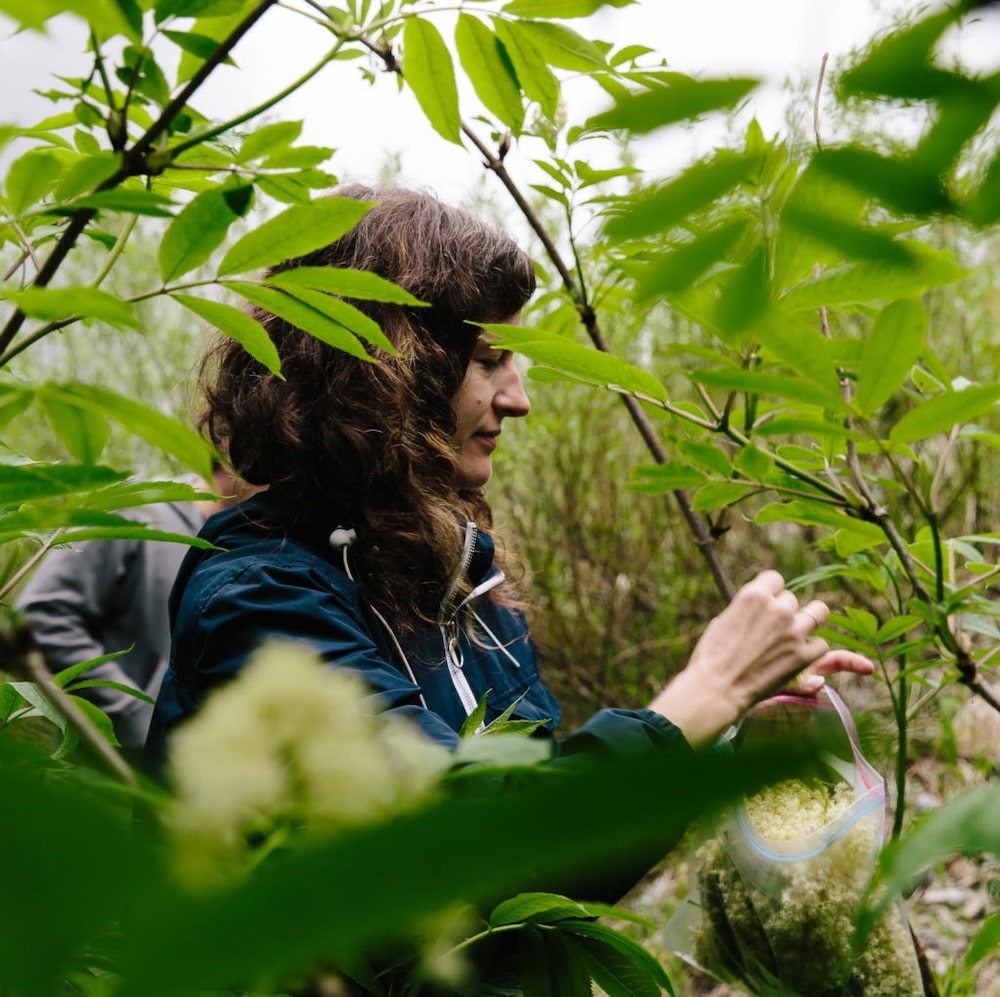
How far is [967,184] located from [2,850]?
1.35ft

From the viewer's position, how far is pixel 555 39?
2.36ft

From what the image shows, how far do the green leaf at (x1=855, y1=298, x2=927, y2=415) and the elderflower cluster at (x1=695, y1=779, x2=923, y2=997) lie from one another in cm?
49

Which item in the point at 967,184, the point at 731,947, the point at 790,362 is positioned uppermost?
the point at 967,184

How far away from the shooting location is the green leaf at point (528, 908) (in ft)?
2.01

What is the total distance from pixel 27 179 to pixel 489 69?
34 centimetres

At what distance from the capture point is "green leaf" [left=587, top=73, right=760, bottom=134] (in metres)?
0.31

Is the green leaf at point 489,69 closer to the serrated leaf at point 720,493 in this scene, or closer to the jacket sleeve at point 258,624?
the serrated leaf at point 720,493

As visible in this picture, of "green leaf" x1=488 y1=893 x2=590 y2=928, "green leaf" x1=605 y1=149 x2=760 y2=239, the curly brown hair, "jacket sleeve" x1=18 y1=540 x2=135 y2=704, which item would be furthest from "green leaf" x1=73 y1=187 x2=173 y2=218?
"jacket sleeve" x1=18 y1=540 x2=135 y2=704

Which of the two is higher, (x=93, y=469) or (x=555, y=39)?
(x=555, y=39)

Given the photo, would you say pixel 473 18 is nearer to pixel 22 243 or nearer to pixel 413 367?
pixel 22 243

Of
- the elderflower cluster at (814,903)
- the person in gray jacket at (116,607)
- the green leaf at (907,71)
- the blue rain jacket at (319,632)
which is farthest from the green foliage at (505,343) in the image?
the person in gray jacket at (116,607)

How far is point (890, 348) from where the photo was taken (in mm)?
670

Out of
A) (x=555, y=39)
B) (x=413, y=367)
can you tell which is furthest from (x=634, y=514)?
(x=555, y=39)

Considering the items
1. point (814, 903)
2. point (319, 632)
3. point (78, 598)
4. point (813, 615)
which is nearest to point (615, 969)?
point (814, 903)
